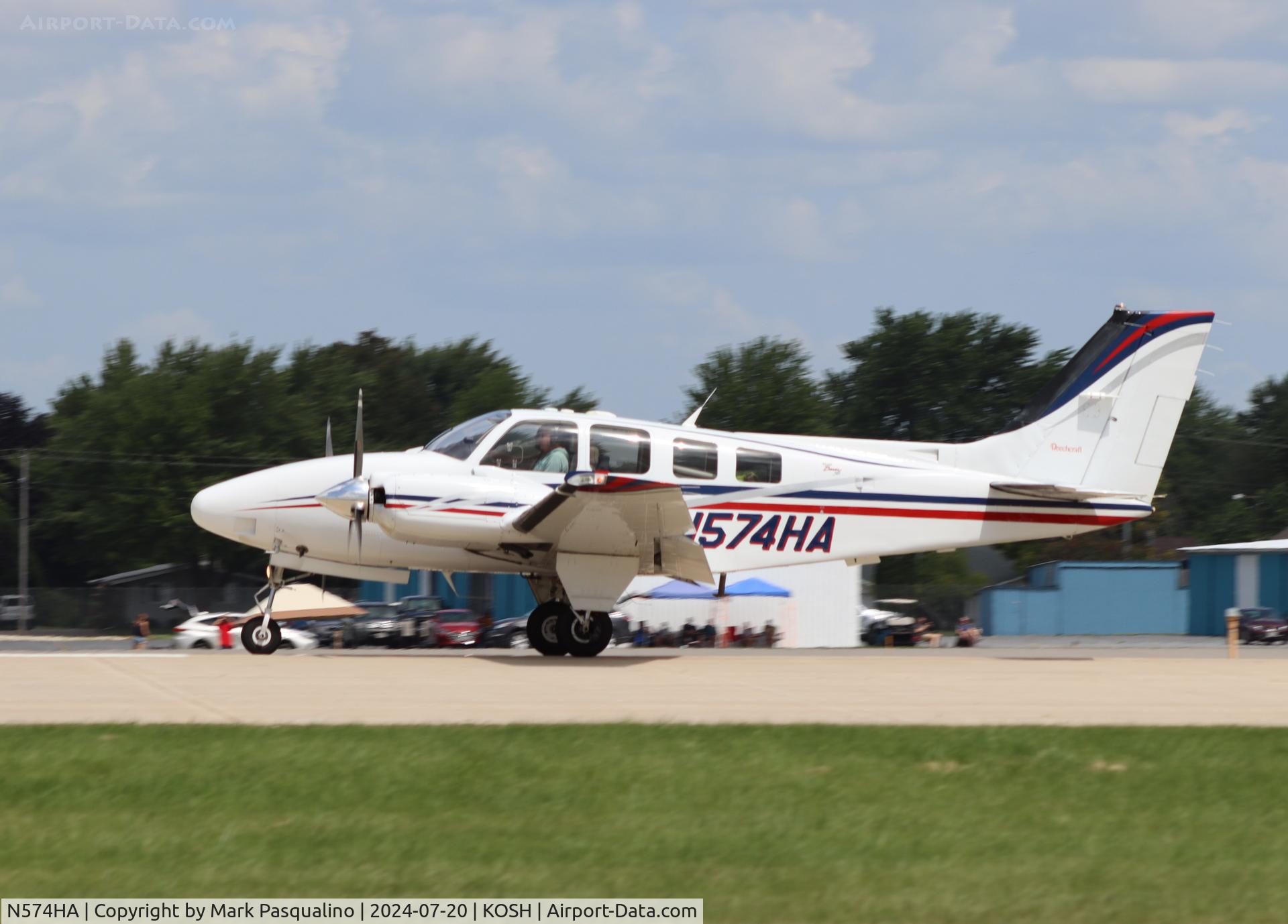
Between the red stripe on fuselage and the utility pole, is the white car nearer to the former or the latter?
the red stripe on fuselage

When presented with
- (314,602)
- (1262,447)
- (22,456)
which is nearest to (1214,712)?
(314,602)

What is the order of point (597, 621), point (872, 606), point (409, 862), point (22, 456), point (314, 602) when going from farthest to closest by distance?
point (22, 456)
point (872, 606)
point (314, 602)
point (597, 621)
point (409, 862)

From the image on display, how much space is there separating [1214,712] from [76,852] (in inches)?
330

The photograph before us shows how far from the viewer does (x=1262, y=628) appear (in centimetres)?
3578

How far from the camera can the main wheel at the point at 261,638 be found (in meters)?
15.5

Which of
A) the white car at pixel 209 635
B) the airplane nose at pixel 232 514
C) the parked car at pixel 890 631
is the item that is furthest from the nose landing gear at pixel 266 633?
the parked car at pixel 890 631

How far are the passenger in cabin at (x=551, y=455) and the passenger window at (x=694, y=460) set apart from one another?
1177 mm

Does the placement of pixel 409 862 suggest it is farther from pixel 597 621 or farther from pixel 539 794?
pixel 597 621

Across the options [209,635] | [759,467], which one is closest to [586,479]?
[759,467]

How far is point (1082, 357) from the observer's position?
16828 mm

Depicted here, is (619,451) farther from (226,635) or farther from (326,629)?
(326,629)

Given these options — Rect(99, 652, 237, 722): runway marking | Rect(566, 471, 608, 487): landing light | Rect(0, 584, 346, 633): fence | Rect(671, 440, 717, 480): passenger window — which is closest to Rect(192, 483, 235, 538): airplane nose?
Rect(99, 652, 237, 722): runway marking

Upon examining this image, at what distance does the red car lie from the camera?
93.4 ft

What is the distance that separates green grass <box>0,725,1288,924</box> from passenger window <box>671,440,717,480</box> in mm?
5975
